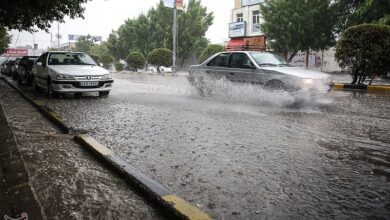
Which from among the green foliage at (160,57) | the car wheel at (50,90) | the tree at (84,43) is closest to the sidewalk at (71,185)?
the car wheel at (50,90)

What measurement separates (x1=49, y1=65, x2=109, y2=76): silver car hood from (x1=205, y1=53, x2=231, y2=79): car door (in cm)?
349

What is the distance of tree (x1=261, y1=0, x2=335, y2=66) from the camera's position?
30.5m

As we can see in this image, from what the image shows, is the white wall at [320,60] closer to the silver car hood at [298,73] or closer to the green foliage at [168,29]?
the green foliage at [168,29]

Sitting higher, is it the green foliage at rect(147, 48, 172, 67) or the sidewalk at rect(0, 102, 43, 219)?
the green foliage at rect(147, 48, 172, 67)

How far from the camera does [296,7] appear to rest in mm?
30875

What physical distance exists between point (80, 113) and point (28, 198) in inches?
215

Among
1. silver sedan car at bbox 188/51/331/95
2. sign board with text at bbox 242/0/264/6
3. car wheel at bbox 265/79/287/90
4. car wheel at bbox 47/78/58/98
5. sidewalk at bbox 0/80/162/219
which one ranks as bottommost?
sidewalk at bbox 0/80/162/219

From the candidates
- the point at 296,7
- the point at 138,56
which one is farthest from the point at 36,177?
the point at 138,56

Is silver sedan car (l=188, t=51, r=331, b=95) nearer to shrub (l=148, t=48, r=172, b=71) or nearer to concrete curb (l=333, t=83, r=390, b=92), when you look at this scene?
concrete curb (l=333, t=83, r=390, b=92)

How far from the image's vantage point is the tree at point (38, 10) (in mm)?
10820

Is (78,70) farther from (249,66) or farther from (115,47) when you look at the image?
(115,47)

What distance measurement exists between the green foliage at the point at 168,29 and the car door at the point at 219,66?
4081cm

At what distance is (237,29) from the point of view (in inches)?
1688

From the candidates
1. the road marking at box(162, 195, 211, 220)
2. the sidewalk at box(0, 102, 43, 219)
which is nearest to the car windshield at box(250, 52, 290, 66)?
the sidewalk at box(0, 102, 43, 219)
